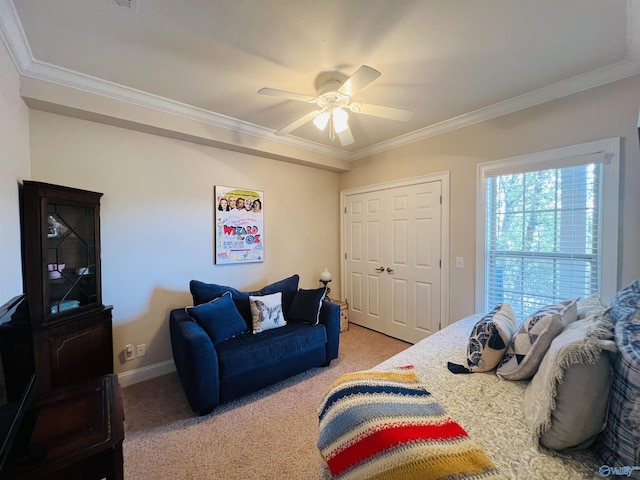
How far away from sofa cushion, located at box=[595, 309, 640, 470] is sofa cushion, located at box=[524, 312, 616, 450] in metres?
0.02

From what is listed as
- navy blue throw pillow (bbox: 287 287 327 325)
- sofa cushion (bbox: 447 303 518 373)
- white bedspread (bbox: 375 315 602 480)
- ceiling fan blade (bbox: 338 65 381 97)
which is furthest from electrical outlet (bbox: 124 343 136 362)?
ceiling fan blade (bbox: 338 65 381 97)

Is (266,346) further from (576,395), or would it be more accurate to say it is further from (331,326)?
(576,395)

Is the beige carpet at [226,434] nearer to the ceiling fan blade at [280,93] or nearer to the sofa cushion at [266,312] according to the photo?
the sofa cushion at [266,312]

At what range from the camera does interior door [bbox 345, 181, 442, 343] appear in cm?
315

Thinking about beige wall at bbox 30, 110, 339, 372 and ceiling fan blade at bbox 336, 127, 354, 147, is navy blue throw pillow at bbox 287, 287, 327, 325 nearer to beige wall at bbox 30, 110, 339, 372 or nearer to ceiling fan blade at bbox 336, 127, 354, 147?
beige wall at bbox 30, 110, 339, 372

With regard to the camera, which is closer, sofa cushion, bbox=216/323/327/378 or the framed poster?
sofa cushion, bbox=216/323/327/378

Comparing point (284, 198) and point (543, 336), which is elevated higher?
point (284, 198)

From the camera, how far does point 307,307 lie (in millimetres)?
2838

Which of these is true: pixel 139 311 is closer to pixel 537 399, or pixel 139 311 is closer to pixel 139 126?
pixel 139 126

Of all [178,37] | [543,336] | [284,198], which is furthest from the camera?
[284,198]

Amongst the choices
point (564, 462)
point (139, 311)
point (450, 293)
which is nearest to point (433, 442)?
point (564, 462)

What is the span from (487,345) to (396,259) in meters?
2.08

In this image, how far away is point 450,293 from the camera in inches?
117

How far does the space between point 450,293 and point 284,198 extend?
2.37 m
